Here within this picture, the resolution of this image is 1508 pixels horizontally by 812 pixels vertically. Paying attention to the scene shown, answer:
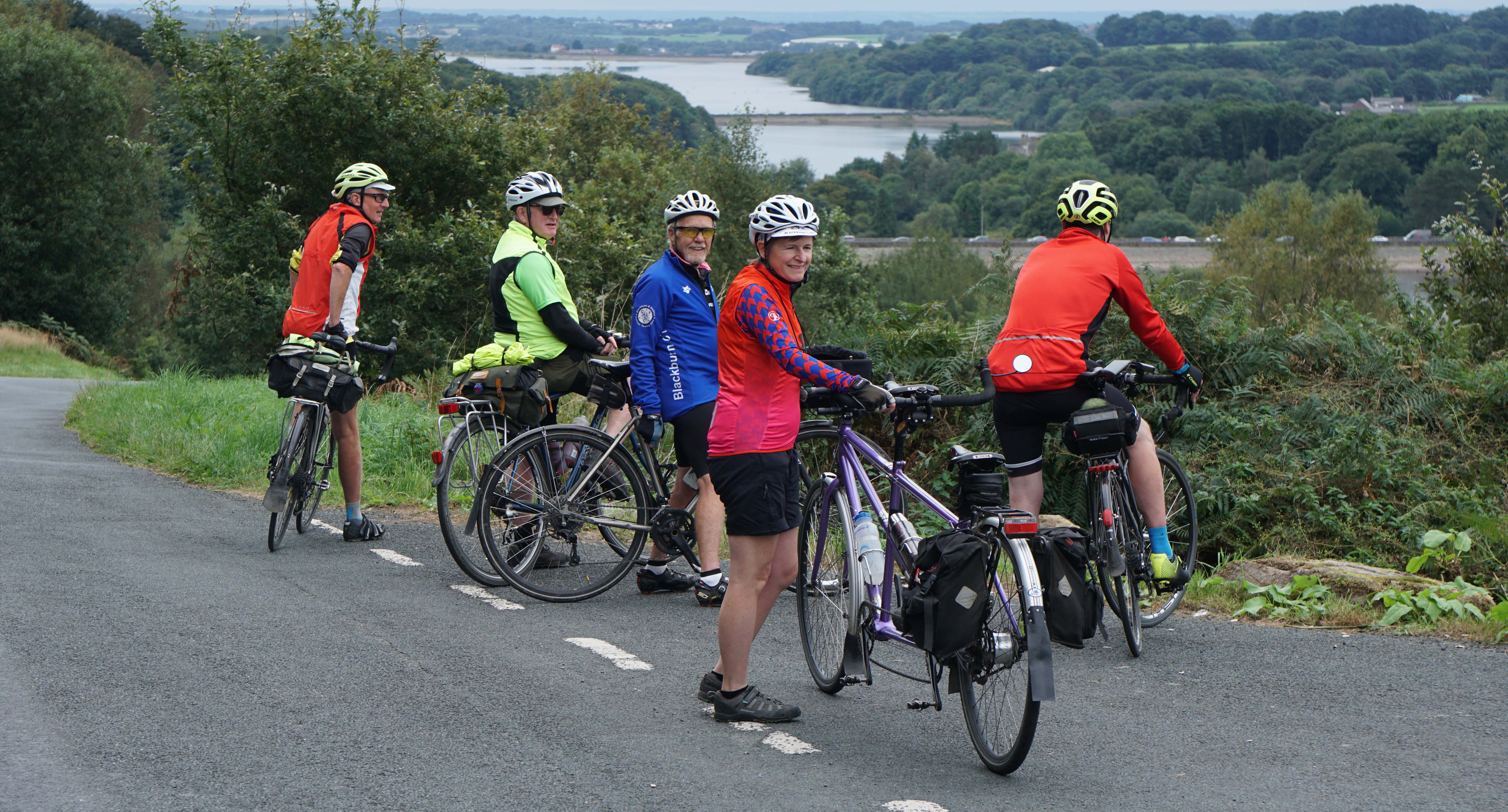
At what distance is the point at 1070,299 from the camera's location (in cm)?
584

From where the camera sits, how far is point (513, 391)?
7.03 m

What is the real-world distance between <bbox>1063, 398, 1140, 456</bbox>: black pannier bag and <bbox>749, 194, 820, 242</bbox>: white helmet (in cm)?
168

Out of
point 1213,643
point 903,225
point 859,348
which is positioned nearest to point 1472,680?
point 1213,643

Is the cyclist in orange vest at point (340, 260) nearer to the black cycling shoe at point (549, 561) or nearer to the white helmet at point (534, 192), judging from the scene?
the white helmet at point (534, 192)

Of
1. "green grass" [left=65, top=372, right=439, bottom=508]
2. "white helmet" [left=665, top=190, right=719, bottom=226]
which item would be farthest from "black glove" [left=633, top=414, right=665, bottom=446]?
"green grass" [left=65, top=372, right=439, bottom=508]

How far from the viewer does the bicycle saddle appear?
6.78m

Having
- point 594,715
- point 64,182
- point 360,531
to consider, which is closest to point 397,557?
point 360,531

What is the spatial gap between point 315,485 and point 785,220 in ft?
14.8

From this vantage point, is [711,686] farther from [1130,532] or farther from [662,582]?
[1130,532]

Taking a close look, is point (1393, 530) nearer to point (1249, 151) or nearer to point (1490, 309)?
point (1490, 309)

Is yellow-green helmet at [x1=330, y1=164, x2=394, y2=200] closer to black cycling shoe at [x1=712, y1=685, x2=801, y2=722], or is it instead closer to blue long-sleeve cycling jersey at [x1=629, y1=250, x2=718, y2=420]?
blue long-sleeve cycling jersey at [x1=629, y1=250, x2=718, y2=420]

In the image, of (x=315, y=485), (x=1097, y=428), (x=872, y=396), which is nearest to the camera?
(x=872, y=396)

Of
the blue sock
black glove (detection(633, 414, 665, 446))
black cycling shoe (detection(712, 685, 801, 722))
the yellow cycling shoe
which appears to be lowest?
black cycling shoe (detection(712, 685, 801, 722))

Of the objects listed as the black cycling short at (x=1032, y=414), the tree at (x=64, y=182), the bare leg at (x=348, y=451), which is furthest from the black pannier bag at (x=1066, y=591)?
the tree at (x=64, y=182)
